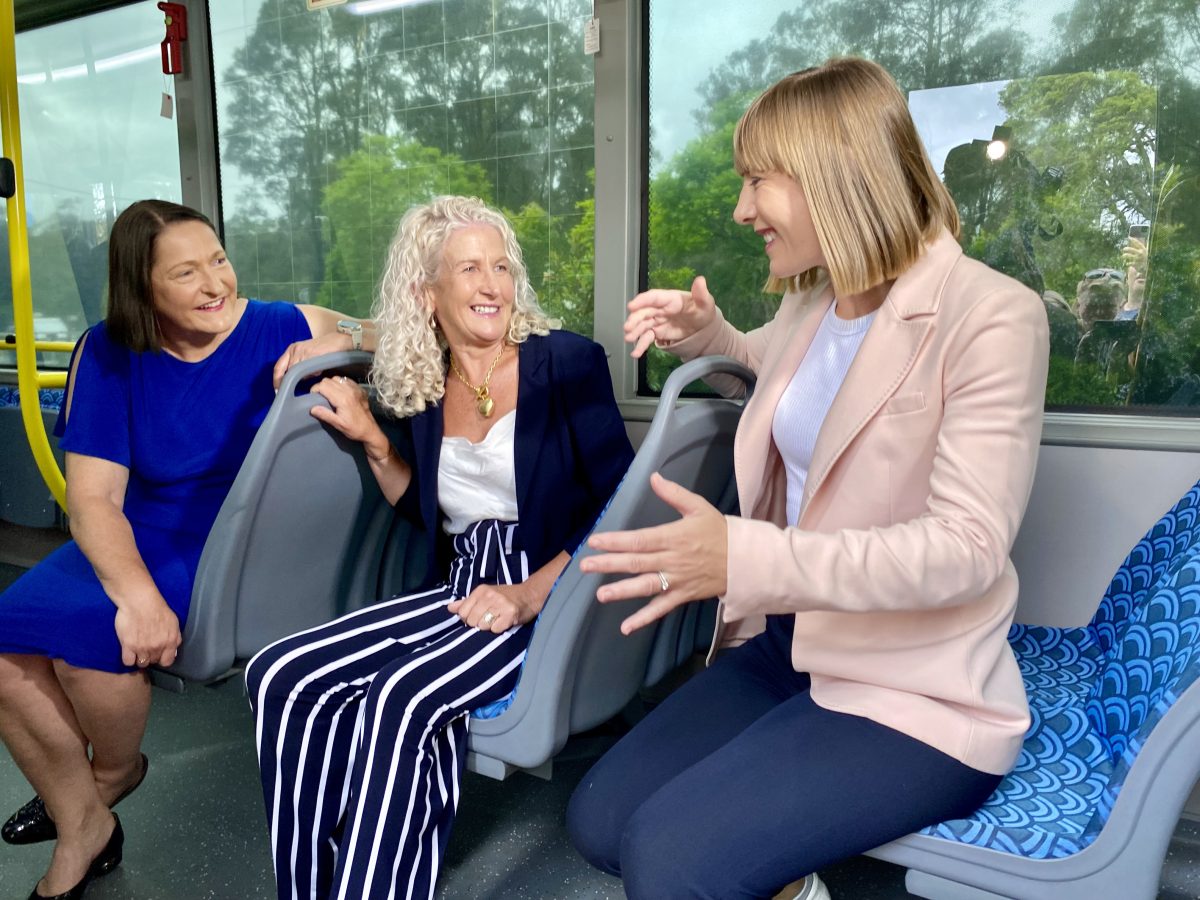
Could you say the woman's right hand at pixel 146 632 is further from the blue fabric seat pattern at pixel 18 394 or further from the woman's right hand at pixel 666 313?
the blue fabric seat pattern at pixel 18 394

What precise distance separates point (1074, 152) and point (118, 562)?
6.87ft

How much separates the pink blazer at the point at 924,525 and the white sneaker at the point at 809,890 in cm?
35

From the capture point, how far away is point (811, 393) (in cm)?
130

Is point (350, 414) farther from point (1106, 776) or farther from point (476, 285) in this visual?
point (1106, 776)

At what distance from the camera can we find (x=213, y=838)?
1.89 metres

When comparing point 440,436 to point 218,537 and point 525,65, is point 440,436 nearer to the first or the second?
point 218,537

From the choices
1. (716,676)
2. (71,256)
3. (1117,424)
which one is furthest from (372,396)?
(71,256)

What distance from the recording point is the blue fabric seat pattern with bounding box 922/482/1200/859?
106 centimetres

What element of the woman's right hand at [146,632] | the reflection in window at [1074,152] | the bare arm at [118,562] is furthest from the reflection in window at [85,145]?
the reflection in window at [1074,152]

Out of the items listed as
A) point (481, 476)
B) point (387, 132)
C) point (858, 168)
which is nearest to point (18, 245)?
point (387, 132)

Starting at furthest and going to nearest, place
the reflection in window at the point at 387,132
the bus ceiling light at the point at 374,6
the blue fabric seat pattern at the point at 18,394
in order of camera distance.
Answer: the blue fabric seat pattern at the point at 18,394 → the bus ceiling light at the point at 374,6 → the reflection in window at the point at 387,132

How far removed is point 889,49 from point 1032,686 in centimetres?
141

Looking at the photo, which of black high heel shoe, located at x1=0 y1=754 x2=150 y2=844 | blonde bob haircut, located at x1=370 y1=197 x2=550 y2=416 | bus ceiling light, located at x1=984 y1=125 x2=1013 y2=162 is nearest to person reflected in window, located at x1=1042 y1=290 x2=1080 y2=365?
bus ceiling light, located at x1=984 y1=125 x2=1013 y2=162

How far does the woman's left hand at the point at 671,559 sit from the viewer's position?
94 cm
